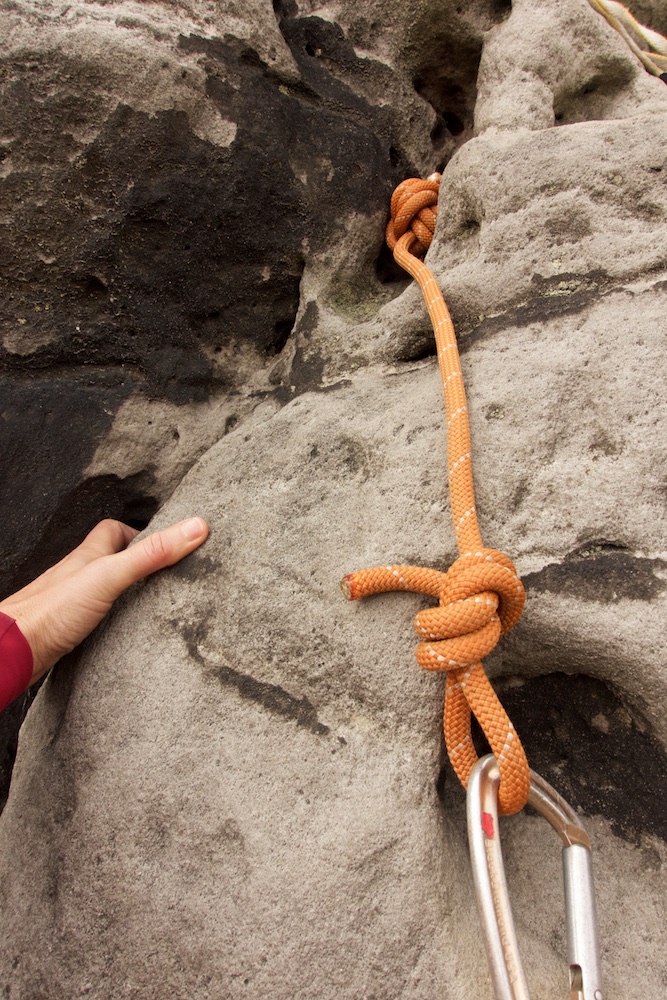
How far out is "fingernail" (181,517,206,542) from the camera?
3.27ft

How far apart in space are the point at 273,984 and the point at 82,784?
0.38 m

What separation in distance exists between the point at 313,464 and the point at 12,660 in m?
0.56

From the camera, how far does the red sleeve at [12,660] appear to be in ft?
3.06

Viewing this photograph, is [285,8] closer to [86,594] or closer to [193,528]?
[193,528]

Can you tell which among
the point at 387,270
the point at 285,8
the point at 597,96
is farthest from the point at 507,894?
the point at 285,8

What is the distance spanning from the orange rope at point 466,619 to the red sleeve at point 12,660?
53cm

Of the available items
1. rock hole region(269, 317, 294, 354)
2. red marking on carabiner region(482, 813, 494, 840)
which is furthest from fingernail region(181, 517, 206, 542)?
red marking on carabiner region(482, 813, 494, 840)

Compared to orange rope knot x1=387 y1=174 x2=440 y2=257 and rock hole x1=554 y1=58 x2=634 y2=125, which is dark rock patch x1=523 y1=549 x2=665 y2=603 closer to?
orange rope knot x1=387 y1=174 x2=440 y2=257

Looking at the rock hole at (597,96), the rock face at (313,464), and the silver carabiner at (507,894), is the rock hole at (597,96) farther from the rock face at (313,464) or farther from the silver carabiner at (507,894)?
the silver carabiner at (507,894)

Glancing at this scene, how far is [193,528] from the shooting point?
39.5 inches

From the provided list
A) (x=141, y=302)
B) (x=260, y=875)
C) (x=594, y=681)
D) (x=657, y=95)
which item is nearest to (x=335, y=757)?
(x=260, y=875)

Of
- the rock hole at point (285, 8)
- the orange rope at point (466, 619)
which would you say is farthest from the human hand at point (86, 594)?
the rock hole at point (285, 8)

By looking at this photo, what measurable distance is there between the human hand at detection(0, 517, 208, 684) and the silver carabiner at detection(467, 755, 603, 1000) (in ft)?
1.87

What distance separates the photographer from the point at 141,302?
115 centimetres
